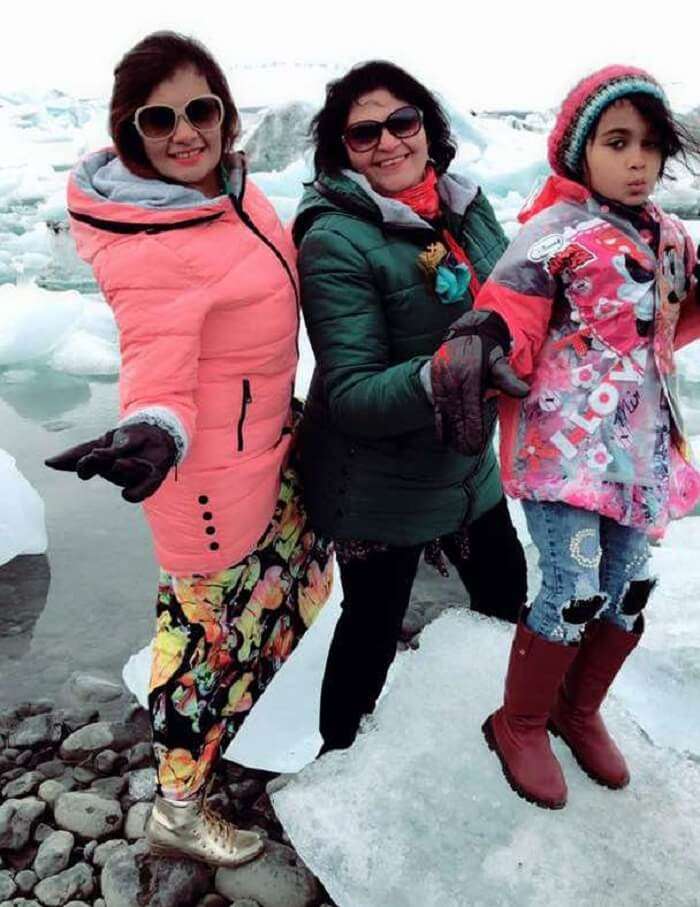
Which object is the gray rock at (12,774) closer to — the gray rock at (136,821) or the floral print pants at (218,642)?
the gray rock at (136,821)

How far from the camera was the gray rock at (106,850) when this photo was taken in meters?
2.07

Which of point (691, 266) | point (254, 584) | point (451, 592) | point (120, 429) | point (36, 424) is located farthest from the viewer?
point (36, 424)

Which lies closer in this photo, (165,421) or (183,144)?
(165,421)

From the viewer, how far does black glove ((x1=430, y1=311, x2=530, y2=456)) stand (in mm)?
1337

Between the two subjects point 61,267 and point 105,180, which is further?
point 61,267

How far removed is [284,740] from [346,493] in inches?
41.3

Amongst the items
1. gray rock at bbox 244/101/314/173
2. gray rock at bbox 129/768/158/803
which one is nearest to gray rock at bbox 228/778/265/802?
gray rock at bbox 129/768/158/803

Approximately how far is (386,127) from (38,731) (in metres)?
2.02

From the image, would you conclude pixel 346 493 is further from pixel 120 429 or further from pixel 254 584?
pixel 120 429

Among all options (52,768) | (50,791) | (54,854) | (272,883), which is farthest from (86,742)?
(272,883)

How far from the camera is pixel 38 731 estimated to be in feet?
8.48

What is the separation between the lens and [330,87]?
1.72 metres

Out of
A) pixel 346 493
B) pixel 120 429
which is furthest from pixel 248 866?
pixel 120 429

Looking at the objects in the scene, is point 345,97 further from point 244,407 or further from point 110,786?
point 110,786
